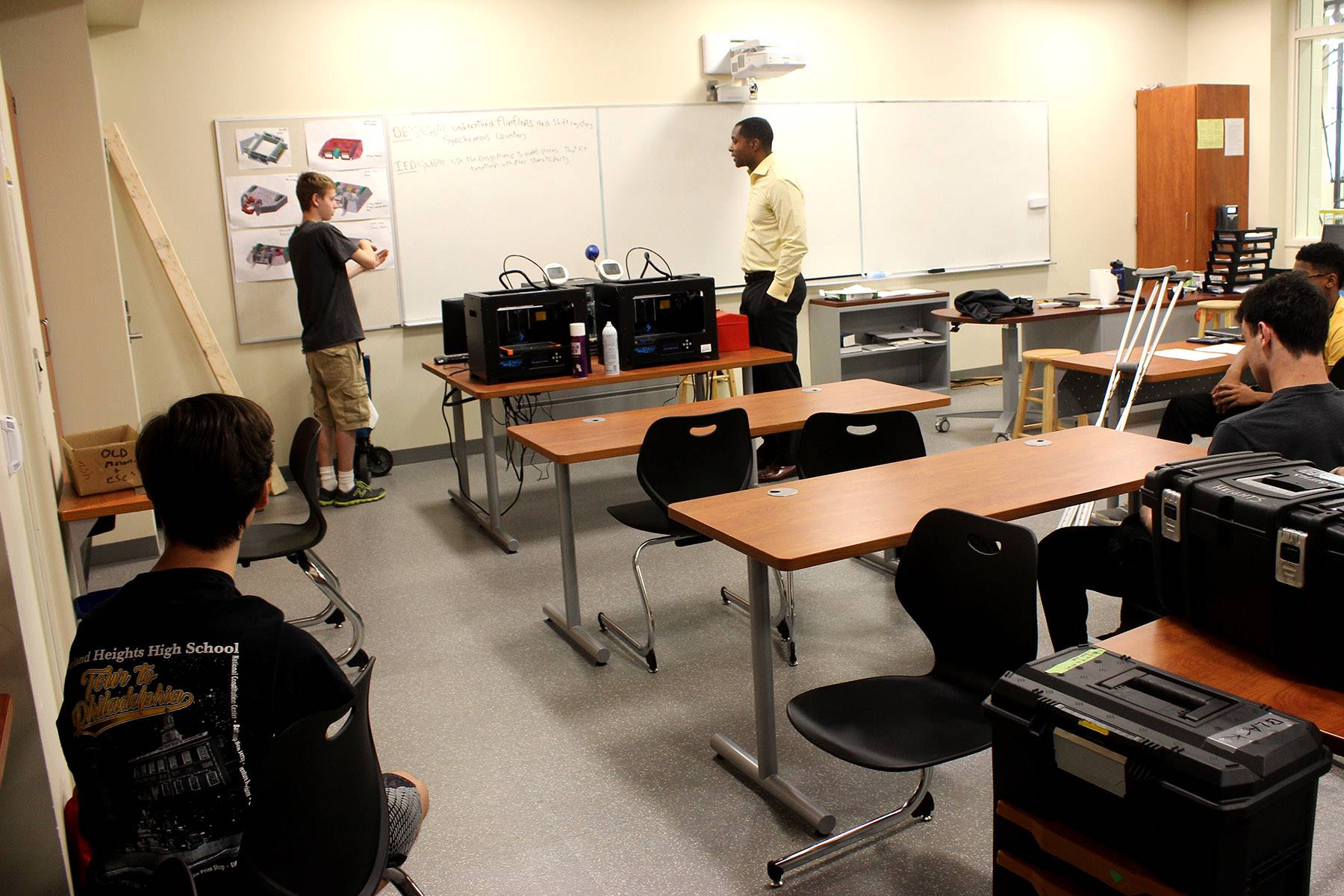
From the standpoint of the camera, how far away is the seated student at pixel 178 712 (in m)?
1.39

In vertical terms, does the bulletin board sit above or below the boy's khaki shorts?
above

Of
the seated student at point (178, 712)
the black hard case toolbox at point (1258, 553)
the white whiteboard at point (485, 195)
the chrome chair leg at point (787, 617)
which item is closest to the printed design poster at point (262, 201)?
the white whiteboard at point (485, 195)

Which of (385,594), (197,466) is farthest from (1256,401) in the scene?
(197,466)

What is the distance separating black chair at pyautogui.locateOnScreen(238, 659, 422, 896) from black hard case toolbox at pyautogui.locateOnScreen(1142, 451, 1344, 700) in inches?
52.5

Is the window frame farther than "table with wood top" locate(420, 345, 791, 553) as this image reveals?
Yes

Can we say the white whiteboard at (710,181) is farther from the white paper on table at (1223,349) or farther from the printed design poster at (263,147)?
the white paper on table at (1223,349)

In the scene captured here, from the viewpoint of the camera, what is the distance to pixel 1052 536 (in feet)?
8.86

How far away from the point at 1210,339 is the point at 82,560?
16.1ft

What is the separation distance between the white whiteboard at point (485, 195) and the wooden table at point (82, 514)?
3.18m

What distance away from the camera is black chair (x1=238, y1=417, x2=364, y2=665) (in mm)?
3428

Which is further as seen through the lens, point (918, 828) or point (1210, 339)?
point (1210, 339)

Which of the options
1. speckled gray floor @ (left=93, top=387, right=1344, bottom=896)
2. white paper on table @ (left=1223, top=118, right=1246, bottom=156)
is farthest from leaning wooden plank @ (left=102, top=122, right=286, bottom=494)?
white paper on table @ (left=1223, top=118, right=1246, bottom=156)

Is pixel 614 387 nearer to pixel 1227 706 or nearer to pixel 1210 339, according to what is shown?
pixel 1210 339

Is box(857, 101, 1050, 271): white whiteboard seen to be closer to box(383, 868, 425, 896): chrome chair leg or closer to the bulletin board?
the bulletin board
